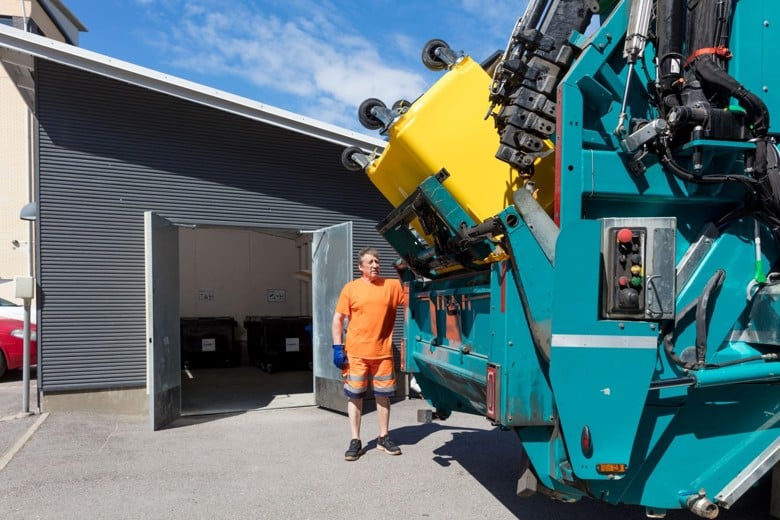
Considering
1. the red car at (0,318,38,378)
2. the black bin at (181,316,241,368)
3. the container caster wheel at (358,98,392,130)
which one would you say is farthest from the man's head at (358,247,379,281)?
the black bin at (181,316,241,368)

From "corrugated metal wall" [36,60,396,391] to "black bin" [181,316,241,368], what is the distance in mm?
Result: 5046

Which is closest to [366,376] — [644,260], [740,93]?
[644,260]

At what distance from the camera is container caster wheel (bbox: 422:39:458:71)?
3631 mm

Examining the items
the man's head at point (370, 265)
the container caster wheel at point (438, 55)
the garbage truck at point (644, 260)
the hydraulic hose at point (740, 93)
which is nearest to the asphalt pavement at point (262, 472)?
the garbage truck at point (644, 260)

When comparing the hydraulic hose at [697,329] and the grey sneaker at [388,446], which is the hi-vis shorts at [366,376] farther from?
the hydraulic hose at [697,329]

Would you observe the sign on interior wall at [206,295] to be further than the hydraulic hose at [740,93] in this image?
Yes

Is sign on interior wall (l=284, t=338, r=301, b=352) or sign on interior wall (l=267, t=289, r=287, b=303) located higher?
sign on interior wall (l=267, t=289, r=287, b=303)

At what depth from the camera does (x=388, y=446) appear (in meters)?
5.19

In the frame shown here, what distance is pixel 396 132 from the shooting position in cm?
Answer: 362

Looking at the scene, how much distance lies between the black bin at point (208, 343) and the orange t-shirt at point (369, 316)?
24.5 feet

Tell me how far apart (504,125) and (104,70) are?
4.96 m

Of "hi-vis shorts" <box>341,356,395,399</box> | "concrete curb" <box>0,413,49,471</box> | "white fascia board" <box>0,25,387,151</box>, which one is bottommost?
"concrete curb" <box>0,413,49,471</box>

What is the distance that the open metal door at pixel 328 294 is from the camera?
6992 millimetres

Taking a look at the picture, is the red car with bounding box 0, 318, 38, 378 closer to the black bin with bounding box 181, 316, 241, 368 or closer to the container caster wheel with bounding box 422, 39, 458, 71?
the black bin with bounding box 181, 316, 241, 368
